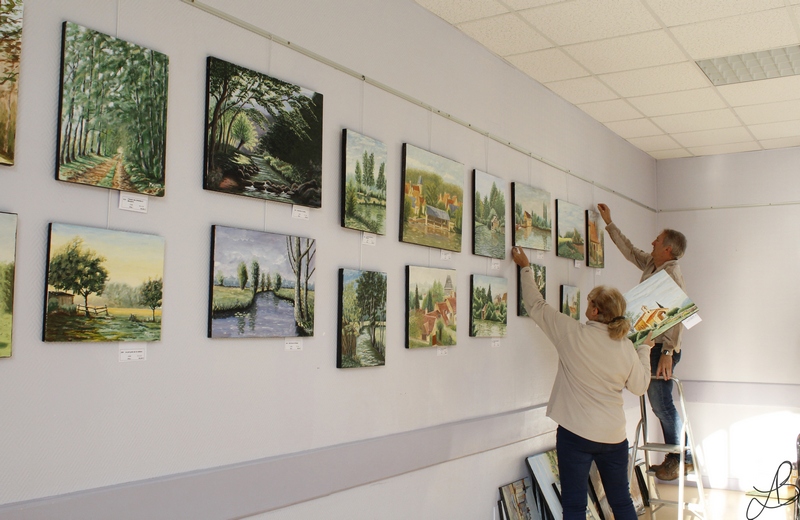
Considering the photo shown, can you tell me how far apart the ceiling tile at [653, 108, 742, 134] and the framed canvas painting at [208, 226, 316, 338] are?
466 centimetres

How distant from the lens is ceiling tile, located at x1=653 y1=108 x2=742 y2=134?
6410 millimetres

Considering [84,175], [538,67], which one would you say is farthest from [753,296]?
[84,175]

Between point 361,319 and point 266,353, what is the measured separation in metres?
0.64

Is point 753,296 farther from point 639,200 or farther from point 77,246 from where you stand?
point 77,246

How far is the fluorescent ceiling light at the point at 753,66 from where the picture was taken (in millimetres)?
5027

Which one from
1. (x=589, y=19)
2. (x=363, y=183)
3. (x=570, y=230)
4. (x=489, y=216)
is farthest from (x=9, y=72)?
(x=570, y=230)

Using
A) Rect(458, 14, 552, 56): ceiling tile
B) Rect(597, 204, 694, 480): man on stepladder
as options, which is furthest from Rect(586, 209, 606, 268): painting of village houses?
Rect(458, 14, 552, 56): ceiling tile

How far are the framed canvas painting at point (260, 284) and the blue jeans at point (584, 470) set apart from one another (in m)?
1.93

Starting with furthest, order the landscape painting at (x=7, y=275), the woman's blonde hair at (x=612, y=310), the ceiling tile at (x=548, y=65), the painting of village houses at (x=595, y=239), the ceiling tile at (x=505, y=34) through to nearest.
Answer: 1. the painting of village houses at (x=595, y=239)
2. the ceiling tile at (x=548, y=65)
3. the ceiling tile at (x=505, y=34)
4. the woman's blonde hair at (x=612, y=310)
5. the landscape painting at (x=7, y=275)

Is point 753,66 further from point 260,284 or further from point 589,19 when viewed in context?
point 260,284

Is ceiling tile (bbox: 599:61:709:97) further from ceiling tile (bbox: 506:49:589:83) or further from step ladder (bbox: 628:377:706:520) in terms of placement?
step ladder (bbox: 628:377:706:520)

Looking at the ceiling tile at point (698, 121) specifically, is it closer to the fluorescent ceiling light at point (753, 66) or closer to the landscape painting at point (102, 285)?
the fluorescent ceiling light at point (753, 66)

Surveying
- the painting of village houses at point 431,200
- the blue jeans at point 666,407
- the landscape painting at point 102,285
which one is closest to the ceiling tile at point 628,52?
the painting of village houses at point 431,200

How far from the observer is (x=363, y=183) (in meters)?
3.52
